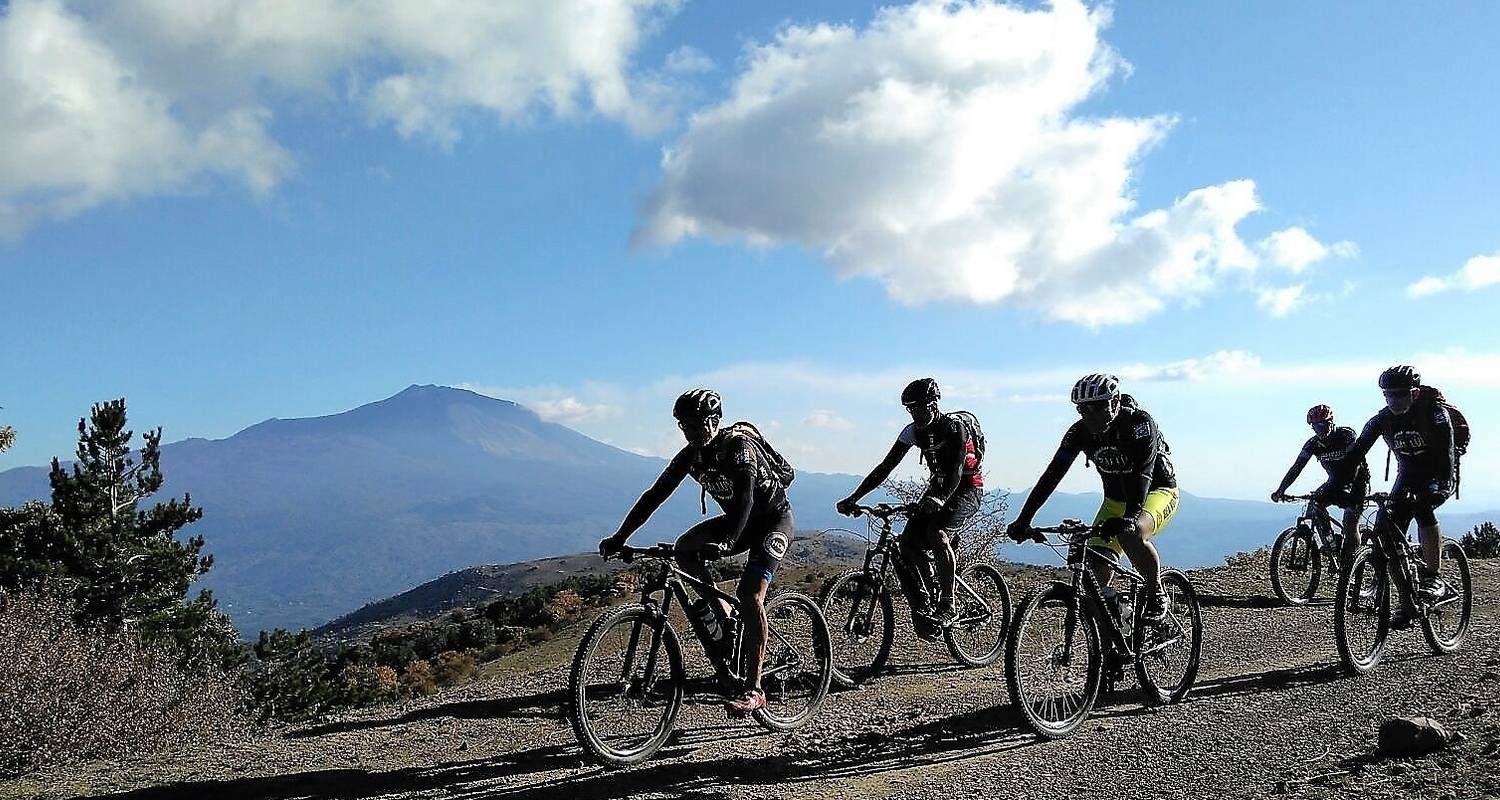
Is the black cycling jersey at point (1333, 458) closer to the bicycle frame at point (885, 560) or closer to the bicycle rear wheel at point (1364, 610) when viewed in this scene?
the bicycle rear wheel at point (1364, 610)

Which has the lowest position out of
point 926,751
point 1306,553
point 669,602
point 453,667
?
point 453,667

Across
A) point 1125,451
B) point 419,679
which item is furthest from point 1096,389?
point 419,679

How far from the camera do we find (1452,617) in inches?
379

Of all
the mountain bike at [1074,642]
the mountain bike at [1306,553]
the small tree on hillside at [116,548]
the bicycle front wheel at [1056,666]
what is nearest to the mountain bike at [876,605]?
the mountain bike at [1074,642]

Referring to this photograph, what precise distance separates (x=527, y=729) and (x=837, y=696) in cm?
273

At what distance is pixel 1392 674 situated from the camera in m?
8.10

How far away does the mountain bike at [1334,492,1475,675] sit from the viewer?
8.27 meters

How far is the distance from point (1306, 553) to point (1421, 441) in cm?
544

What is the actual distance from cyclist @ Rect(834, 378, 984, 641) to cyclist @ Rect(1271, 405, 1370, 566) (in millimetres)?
6849

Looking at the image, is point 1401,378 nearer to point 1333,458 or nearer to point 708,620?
point 1333,458

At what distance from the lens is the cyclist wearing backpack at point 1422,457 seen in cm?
898

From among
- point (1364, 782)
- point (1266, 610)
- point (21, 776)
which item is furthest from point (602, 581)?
point (1364, 782)

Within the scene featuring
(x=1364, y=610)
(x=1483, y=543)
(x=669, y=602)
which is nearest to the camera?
(x=669, y=602)

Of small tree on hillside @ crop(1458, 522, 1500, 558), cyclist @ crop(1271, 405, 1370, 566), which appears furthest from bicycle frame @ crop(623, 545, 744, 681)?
small tree on hillside @ crop(1458, 522, 1500, 558)
